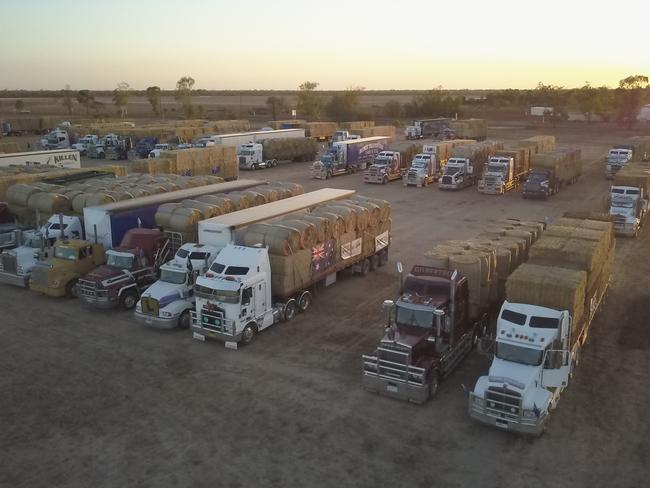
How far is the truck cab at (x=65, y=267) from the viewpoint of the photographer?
23000mm

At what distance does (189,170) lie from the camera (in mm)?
48469

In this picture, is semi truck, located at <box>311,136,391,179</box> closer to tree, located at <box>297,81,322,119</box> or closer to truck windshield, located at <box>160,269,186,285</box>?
truck windshield, located at <box>160,269,186,285</box>

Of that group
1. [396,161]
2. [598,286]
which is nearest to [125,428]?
[598,286]

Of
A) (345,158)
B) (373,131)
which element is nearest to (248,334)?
(345,158)

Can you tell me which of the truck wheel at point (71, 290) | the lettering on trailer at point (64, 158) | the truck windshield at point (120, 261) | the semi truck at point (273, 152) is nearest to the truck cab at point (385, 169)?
the semi truck at point (273, 152)

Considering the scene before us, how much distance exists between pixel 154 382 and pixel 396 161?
125ft

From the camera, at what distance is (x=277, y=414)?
14820 millimetres

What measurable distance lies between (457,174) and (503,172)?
3385mm

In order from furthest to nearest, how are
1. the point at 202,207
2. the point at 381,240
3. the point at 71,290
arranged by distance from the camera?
1. the point at 381,240
2. the point at 202,207
3. the point at 71,290

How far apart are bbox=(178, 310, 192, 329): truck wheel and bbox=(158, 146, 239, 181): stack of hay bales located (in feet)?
93.9

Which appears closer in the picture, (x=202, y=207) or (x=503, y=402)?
(x=503, y=402)

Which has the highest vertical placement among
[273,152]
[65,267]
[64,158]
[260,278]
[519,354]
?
[64,158]

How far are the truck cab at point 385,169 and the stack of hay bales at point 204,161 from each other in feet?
37.4

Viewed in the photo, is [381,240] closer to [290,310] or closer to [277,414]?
[290,310]
